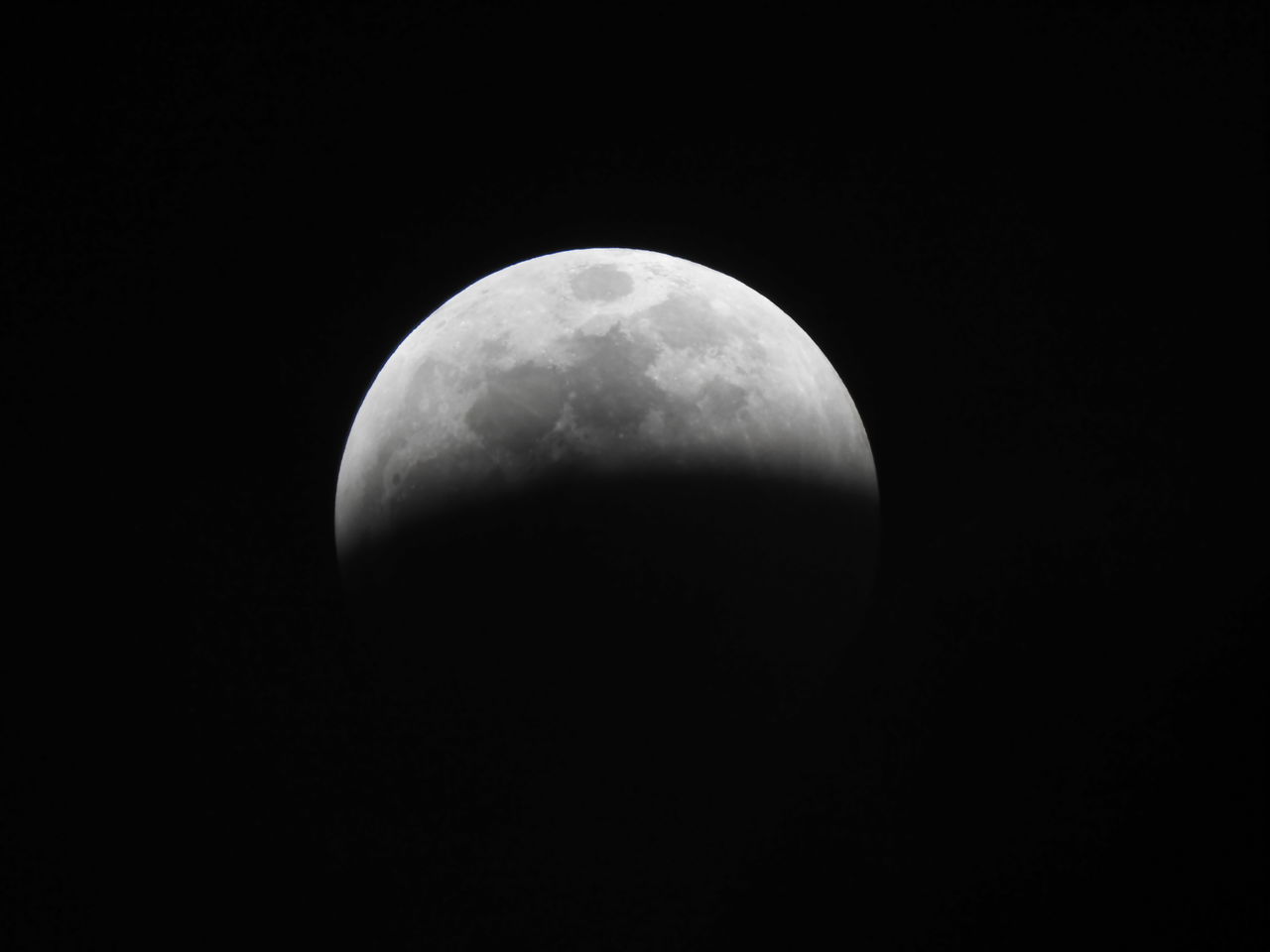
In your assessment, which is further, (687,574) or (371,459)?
(371,459)

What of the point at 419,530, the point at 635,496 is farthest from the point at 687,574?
the point at 419,530

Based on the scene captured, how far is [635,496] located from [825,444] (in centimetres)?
60

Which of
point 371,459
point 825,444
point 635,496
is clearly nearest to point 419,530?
point 371,459

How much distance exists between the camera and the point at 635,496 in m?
3.20

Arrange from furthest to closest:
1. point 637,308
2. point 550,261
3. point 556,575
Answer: point 550,261 < point 637,308 < point 556,575

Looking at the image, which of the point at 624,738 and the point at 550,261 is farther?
the point at 550,261

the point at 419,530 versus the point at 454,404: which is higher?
the point at 454,404

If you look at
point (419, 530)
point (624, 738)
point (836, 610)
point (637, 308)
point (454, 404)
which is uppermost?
point (637, 308)

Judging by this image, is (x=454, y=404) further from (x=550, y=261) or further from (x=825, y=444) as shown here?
(x=825, y=444)

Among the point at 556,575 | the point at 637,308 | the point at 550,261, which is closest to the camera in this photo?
the point at 556,575

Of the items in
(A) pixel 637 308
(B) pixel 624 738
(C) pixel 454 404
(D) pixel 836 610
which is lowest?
(B) pixel 624 738

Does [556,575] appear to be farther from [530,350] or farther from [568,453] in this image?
[530,350]

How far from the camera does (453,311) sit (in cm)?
364

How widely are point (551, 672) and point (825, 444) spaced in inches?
37.3
